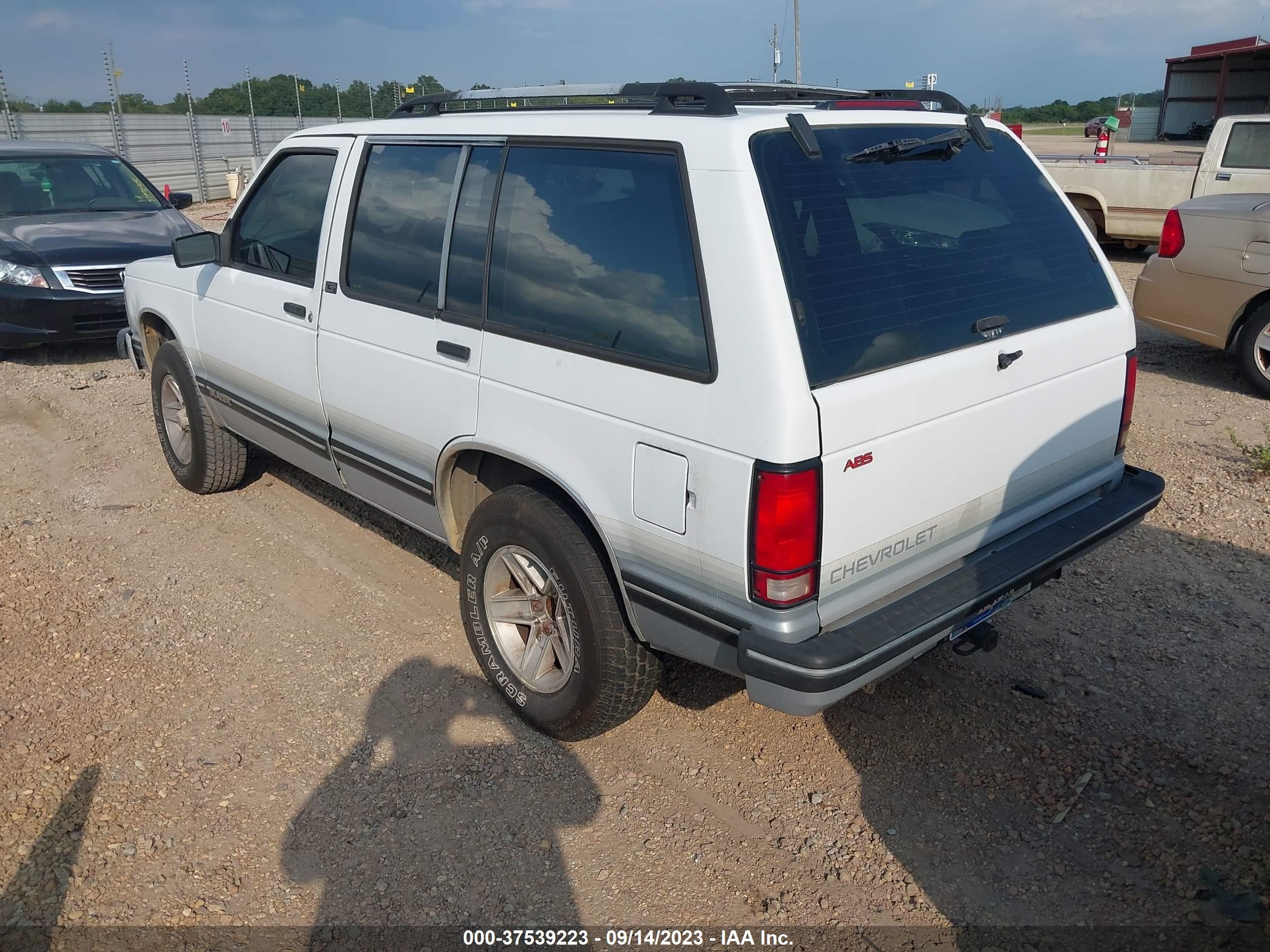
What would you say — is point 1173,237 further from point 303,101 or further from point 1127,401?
point 303,101

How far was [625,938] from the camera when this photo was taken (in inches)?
110

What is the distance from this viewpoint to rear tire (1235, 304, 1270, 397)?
693 centimetres

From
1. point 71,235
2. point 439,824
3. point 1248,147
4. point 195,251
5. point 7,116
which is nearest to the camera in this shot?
point 439,824

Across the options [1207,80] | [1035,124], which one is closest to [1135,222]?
[1207,80]

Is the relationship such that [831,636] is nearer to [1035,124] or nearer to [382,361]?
[382,361]

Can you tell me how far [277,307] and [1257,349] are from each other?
258 inches

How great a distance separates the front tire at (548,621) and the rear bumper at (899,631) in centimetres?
57

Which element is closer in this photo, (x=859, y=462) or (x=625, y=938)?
(x=859, y=462)

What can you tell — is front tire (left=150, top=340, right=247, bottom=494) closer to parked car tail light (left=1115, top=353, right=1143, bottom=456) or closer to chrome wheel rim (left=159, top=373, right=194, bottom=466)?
chrome wheel rim (left=159, top=373, right=194, bottom=466)

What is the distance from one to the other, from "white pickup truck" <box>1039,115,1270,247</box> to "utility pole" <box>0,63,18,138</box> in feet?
61.9

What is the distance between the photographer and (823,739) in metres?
3.59

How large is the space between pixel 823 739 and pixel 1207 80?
1615 inches

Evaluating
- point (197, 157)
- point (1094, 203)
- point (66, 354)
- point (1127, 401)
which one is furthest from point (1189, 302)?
point (197, 157)

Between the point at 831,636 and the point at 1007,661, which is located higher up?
the point at 831,636
